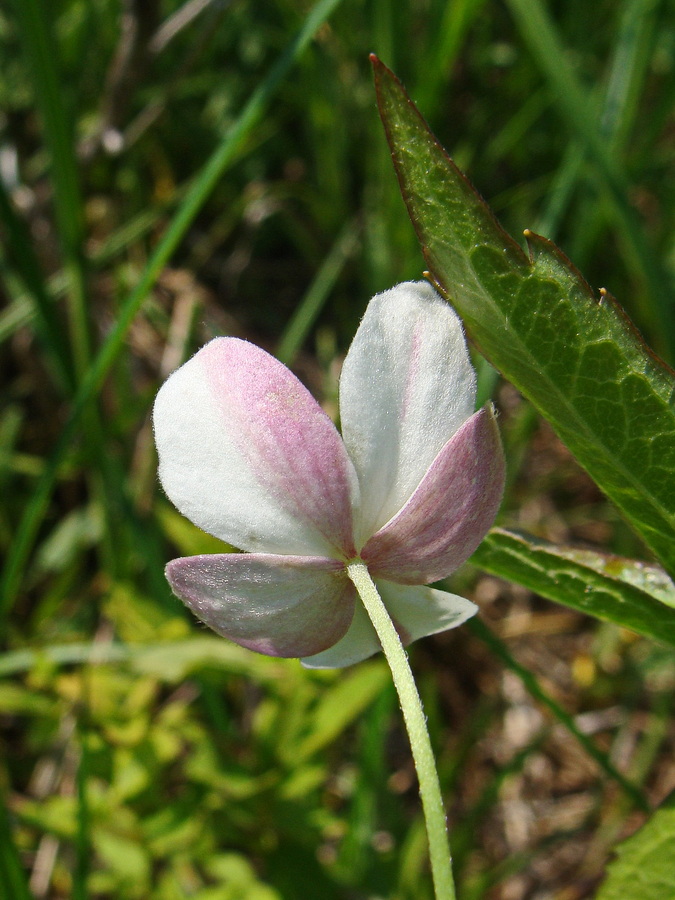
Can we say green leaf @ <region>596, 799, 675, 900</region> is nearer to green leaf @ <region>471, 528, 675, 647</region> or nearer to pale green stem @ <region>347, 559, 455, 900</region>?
green leaf @ <region>471, 528, 675, 647</region>

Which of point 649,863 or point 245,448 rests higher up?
point 245,448

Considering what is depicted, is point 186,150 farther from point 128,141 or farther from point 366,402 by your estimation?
point 366,402

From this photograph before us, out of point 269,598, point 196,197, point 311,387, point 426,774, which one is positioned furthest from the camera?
point 311,387

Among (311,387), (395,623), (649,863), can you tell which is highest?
(395,623)

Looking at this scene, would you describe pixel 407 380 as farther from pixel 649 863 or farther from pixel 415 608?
pixel 649 863

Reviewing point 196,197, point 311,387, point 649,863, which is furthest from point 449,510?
point 311,387

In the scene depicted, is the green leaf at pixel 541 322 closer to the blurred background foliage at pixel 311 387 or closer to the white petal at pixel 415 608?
the white petal at pixel 415 608

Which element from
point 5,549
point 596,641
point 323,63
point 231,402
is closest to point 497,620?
point 596,641
